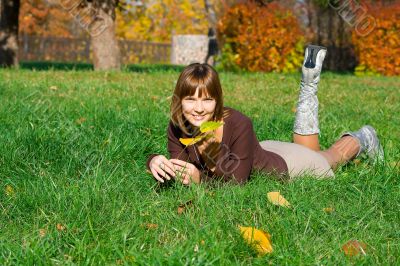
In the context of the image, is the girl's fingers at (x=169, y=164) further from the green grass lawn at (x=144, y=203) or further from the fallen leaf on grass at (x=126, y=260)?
the fallen leaf on grass at (x=126, y=260)

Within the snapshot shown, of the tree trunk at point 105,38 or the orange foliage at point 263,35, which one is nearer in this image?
the tree trunk at point 105,38

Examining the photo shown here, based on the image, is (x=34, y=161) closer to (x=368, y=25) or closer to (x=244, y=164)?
(x=244, y=164)

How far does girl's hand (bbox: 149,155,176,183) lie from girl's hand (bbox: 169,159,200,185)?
0.16 ft

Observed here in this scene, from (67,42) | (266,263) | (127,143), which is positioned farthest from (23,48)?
(266,263)

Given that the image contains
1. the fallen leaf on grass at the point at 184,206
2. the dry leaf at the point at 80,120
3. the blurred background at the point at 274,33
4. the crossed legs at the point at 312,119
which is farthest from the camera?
the blurred background at the point at 274,33

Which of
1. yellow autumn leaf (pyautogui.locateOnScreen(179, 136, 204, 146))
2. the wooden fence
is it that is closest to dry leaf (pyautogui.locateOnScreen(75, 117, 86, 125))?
yellow autumn leaf (pyautogui.locateOnScreen(179, 136, 204, 146))

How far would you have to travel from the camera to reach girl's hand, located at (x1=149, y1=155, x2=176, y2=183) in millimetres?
3475

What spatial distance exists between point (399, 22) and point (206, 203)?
14.2m

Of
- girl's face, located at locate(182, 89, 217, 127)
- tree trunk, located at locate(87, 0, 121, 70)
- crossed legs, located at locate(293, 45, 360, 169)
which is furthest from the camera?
tree trunk, located at locate(87, 0, 121, 70)

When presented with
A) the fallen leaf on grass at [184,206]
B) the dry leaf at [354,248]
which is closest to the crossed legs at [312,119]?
the fallen leaf on grass at [184,206]

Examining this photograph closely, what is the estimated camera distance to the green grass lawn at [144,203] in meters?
2.51

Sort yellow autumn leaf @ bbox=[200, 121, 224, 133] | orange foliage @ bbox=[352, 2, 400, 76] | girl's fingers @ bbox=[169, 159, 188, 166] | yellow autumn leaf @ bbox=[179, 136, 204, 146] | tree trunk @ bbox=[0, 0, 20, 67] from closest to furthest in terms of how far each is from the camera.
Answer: yellow autumn leaf @ bbox=[200, 121, 224, 133] < yellow autumn leaf @ bbox=[179, 136, 204, 146] < girl's fingers @ bbox=[169, 159, 188, 166] < tree trunk @ bbox=[0, 0, 20, 67] < orange foliage @ bbox=[352, 2, 400, 76]

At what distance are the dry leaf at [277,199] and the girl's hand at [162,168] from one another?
56 centimetres

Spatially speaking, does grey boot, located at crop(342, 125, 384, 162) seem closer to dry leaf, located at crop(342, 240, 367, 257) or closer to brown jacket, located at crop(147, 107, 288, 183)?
brown jacket, located at crop(147, 107, 288, 183)
